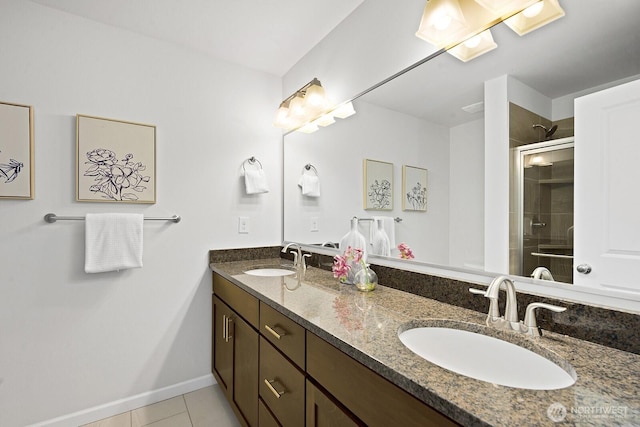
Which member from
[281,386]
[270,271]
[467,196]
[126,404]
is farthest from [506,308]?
[126,404]

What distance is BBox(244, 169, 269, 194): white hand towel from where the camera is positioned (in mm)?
2203

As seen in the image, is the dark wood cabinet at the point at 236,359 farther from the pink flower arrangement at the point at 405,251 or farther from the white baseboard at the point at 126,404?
the pink flower arrangement at the point at 405,251

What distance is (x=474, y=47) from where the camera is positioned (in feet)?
3.79

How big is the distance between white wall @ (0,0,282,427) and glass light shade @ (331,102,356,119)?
2.40 feet

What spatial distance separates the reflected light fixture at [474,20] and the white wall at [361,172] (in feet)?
1.03

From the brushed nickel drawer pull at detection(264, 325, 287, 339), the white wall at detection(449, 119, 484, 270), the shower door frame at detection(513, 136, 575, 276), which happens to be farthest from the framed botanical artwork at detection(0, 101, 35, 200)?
the shower door frame at detection(513, 136, 575, 276)

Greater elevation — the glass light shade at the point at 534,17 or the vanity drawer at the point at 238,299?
the glass light shade at the point at 534,17

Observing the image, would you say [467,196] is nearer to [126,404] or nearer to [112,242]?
[112,242]

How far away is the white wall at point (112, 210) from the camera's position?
1607 millimetres

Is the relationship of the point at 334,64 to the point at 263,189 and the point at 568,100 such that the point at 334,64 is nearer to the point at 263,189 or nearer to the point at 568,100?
the point at 263,189

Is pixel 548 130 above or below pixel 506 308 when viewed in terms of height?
above

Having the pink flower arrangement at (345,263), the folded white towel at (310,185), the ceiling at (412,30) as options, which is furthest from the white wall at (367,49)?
the pink flower arrangement at (345,263)

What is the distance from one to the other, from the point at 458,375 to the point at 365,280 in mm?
756

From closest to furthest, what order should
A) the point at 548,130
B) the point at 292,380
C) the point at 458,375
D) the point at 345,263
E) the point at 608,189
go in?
1. the point at 458,375
2. the point at 608,189
3. the point at 548,130
4. the point at 292,380
5. the point at 345,263
